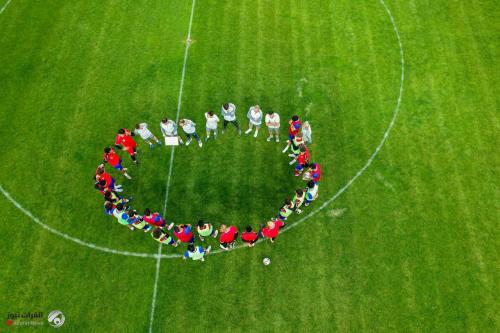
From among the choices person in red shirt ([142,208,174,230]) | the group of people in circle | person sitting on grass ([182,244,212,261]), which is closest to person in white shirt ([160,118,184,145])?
the group of people in circle

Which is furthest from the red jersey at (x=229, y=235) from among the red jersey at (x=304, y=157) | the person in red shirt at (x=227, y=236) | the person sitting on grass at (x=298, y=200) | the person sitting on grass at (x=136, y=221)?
the red jersey at (x=304, y=157)

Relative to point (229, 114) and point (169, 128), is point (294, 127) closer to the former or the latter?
point (229, 114)

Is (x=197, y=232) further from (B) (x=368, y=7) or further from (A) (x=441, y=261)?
(B) (x=368, y=7)

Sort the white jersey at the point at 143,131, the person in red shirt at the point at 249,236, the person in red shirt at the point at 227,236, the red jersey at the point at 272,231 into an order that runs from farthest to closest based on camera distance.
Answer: the white jersey at the point at 143,131 → the red jersey at the point at 272,231 → the person in red shirt at the point at 249,236 → the person in red shirt at the point at 227,236

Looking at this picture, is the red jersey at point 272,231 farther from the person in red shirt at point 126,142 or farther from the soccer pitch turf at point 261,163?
the person in red shirt at point 126,142

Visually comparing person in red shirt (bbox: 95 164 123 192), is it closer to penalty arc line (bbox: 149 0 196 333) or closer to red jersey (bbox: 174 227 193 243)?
penalty arc line (bbox: 149 0 196 333)

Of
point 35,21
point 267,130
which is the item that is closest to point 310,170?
point 267,130
